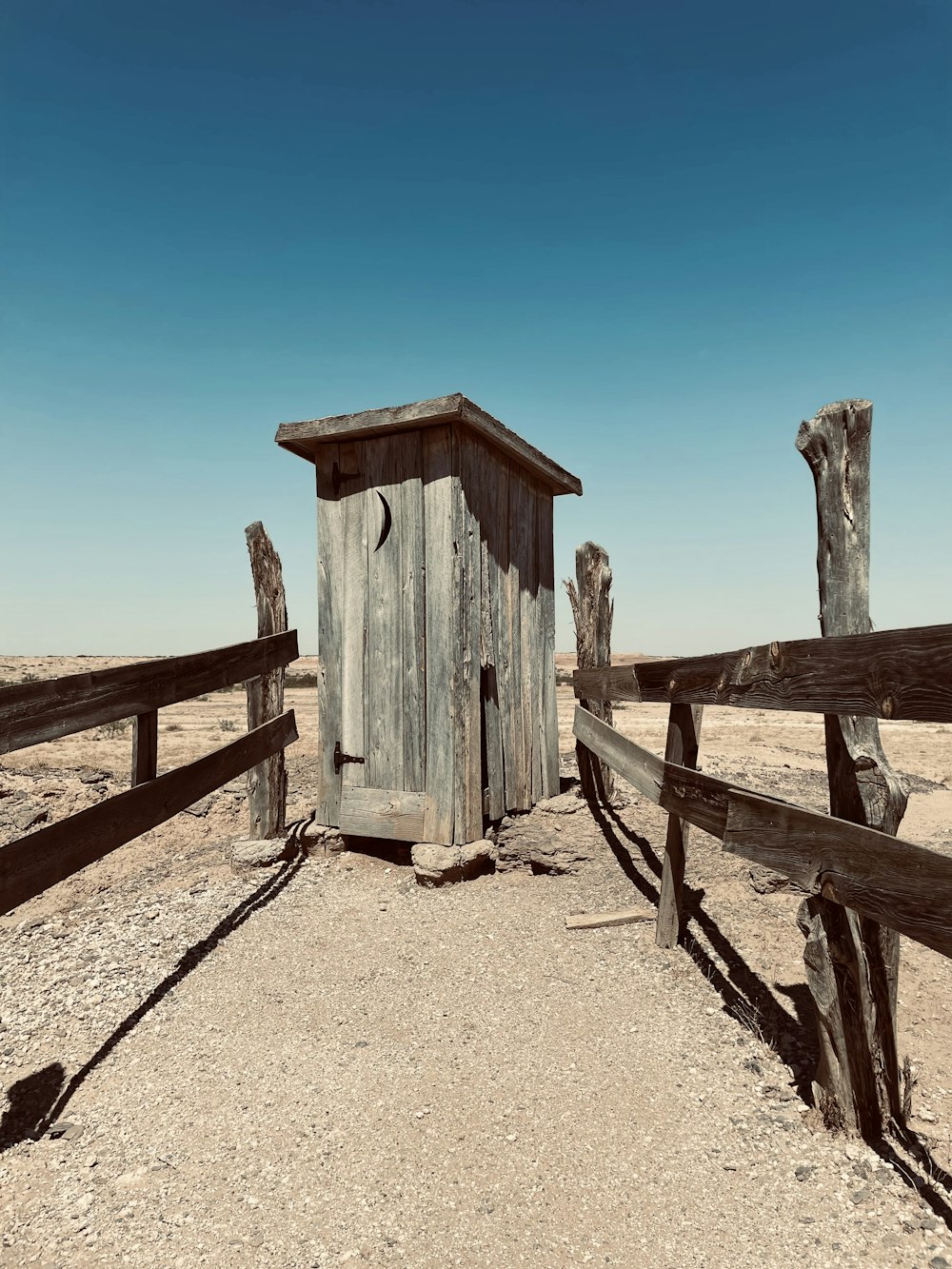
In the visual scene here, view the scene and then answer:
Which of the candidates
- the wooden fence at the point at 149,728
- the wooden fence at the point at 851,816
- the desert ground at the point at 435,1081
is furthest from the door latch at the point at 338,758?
the wooden fence at the point at 851,816

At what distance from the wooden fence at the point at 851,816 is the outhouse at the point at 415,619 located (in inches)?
104

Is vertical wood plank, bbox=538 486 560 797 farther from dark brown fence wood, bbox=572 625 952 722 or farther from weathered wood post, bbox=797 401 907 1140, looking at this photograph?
weathered wood post, bbox=797 401 907 1140

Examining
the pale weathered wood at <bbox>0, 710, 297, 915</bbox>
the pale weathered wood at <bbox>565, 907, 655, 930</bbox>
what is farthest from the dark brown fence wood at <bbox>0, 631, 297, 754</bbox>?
the pale weathered wood at <bbox>565, 907, 655, 930</bbox>

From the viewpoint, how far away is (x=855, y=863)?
2.46 meters

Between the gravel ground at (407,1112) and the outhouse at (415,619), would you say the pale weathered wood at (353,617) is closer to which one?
the outhouse at (415,619)

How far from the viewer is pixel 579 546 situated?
7891mm

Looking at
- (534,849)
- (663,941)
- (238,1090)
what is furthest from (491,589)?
(238,1090)

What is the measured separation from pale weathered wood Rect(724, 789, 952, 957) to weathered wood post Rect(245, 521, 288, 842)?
3809mm

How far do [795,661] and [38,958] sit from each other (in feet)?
13.9

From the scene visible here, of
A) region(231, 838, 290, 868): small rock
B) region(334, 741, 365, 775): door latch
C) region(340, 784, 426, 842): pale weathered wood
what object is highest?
region(334, 741, 365, 775): door latch

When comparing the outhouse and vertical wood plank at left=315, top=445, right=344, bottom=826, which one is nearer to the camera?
the outhouse

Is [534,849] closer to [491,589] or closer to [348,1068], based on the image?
[491,589]

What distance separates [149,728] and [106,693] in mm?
504

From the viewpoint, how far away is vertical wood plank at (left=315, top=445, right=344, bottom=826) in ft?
19.7
